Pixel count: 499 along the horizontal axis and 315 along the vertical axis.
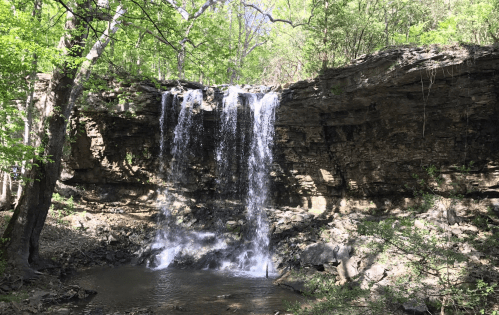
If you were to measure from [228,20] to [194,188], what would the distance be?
16364 millimetres

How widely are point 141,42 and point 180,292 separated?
10615 millimetres

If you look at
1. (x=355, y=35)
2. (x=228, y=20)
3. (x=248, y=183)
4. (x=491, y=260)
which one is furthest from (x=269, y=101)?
(x=228, y=20)

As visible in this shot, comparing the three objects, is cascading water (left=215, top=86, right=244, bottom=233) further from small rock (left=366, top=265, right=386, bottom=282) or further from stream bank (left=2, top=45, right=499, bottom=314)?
small rock (left=366, top=265, right=386, bottom=282)

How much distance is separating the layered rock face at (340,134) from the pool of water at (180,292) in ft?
18.2

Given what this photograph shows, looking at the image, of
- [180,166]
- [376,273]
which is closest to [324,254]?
[376,273]

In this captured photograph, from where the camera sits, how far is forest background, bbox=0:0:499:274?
7.24 meters

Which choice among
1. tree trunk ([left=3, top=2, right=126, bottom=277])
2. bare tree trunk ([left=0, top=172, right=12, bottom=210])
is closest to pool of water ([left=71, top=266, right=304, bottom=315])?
tree trunk ([left=3, top=2, right=126, bottom=277])

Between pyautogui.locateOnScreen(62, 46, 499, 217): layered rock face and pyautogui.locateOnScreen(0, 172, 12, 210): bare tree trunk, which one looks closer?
pyautogui.locateOnScreen(62, 46, 499, 217): layered rock face

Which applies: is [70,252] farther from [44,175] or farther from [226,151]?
[226,151]

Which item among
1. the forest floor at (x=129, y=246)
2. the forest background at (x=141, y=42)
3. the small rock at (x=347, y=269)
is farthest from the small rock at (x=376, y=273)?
the forest background at (x=141, y=42)

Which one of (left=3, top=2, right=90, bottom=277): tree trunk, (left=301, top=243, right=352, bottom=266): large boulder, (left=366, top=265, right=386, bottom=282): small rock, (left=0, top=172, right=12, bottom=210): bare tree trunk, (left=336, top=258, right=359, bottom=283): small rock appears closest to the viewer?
(left=3, top=2, right=90, bottom=277): tree trunk

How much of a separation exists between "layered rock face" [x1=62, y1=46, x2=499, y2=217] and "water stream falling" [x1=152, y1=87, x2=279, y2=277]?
0.30 meters

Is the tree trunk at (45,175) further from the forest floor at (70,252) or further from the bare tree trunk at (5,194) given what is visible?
the bare tree trunk at (5,194)

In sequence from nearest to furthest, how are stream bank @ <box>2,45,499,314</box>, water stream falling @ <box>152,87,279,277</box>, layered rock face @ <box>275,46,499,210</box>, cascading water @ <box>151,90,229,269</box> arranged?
1. stream bank @ <box>2,45,499,314</box>
2. layered rock face @ <box>275,46,499,210</box>
3. cascading water @ <box>151,90,229,269</box>
4. water stream falling @ <box>152,87,279,277</box>
